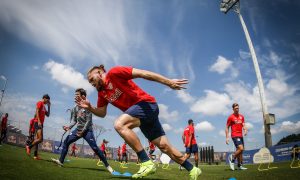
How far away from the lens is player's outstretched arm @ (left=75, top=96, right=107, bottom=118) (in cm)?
430

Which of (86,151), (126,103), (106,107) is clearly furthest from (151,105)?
(86,151)

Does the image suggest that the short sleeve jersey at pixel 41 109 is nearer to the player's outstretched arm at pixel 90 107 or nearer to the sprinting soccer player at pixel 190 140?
the player's outstretched arm at pixel 90 107

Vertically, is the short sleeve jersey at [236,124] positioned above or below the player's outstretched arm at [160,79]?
below

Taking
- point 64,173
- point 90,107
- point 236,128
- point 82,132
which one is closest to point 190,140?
point 236,128

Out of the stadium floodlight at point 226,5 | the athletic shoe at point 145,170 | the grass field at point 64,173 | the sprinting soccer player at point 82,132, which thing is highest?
the stadium floodlight at point 226,5

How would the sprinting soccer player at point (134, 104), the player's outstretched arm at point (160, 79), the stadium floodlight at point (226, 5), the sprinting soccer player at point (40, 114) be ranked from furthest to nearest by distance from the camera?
the stadium floodlight at point (226, 5)
the sprinting soccer player at point (40, 114)
the sprinting soccer player at point (134, 104)
the player's outstretched arm at point (160, 79)

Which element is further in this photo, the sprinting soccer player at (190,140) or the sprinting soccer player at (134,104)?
the sprinting soccer player at (190,140)

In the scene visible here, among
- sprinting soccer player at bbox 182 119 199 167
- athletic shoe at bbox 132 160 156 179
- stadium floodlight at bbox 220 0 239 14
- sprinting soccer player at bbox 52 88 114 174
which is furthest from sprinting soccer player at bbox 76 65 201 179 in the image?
stadium floodlight at bbox 220 0 239 14

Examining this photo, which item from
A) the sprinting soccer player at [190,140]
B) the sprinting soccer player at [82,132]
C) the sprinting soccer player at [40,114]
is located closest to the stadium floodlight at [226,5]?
the sprinting soccer player at [190,140]

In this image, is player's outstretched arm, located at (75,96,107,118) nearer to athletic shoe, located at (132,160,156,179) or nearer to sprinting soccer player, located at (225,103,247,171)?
athletic shoe, located at (132,160,156,179)

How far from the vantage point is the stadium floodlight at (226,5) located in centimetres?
2614

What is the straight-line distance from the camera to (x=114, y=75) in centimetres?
396

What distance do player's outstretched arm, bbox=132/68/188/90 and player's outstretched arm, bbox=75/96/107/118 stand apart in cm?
115

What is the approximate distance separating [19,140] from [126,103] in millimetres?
34225
